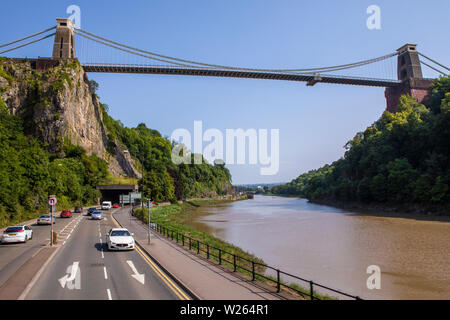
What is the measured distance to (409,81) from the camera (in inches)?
3974

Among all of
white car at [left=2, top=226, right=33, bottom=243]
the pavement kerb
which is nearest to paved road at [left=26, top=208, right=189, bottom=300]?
the pavement kerb

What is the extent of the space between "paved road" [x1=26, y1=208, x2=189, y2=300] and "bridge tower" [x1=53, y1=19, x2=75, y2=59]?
8389 centimetres

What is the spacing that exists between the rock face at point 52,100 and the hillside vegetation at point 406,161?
217 feet

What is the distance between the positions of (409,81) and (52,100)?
94.4 m

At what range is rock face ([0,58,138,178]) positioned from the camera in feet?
260

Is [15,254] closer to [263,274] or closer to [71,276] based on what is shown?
[71,276]

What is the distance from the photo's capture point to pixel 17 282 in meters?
12.5

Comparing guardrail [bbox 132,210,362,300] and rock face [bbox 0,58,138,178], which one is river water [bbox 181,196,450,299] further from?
rock face [bbox 0,58,138,178]

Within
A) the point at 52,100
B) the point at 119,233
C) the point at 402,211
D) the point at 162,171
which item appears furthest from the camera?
the point at 162,171

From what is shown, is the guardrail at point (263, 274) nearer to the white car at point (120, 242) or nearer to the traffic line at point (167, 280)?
the traffic line at point (167, 280)

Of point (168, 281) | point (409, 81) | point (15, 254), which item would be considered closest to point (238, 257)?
point (168, 281)
